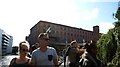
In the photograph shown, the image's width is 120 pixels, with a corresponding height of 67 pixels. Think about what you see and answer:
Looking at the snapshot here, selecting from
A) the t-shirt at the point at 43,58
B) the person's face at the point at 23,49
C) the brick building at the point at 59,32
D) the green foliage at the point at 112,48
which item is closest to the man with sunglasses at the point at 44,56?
the t-shirt at the point at 43,58

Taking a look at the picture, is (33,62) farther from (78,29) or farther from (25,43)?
(78,29)

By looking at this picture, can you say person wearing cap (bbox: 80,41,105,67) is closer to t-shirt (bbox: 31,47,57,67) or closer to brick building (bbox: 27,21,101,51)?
t-shirt (bbox: 31,47,57,67)

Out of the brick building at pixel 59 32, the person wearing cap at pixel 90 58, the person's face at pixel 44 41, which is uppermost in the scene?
the brick building at pixel 59 32

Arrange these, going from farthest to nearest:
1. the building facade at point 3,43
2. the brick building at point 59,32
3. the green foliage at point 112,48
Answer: the building facade at point 3,43 < the brick building at point 59,32 < the green foliage at point 112,48

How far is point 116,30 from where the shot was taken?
68.4 ft

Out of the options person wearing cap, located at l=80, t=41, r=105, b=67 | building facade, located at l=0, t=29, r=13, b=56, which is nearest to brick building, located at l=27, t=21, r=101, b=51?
building facade, located at l=0, t=29, r=13, b=56

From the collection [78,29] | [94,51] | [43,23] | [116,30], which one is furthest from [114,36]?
[78,29]

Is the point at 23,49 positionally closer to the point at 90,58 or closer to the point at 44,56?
the point at 44,56

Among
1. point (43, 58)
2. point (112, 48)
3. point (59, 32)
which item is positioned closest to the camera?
point (43, 58)

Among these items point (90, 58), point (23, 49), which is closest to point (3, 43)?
point (23, 49)

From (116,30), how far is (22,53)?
16186 mm

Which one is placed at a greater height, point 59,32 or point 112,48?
point 59,32

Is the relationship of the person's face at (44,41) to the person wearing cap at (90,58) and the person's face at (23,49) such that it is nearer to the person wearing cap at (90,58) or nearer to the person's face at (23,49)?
the person's face at (23,49)

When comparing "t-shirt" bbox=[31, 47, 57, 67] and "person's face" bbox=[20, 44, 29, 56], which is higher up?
→ "person's face" bbox=[20, 44, 29, 56]
